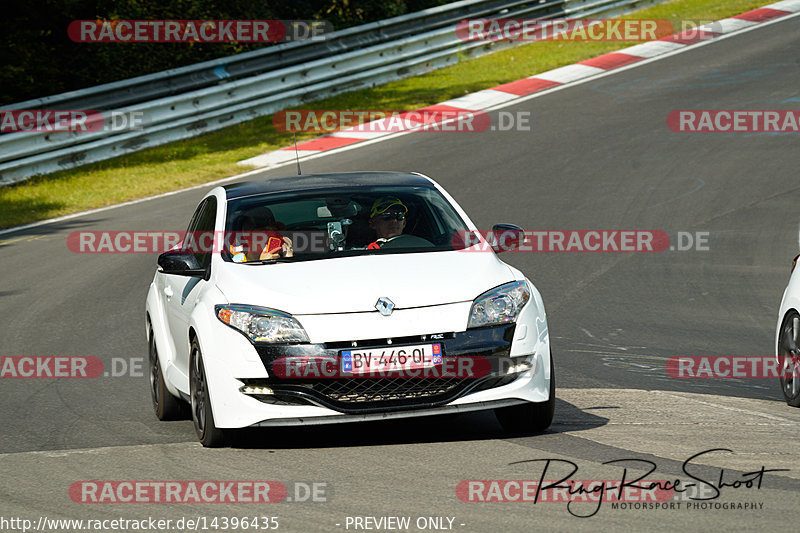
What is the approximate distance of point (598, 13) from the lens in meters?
29.2

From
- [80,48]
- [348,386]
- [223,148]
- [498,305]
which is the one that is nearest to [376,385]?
[348,386]

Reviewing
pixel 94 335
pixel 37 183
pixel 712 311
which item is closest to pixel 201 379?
pixel 94 335

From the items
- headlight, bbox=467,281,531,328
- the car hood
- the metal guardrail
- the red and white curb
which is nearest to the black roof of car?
the car hood

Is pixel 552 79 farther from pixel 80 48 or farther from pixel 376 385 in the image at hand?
pixel 376 385

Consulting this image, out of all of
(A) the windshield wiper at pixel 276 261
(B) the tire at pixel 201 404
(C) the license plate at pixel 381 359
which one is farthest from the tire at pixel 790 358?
(B) the tire at pixel 201 404

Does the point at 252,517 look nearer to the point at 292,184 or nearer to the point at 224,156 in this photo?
the point at 292,184

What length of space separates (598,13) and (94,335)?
68.3 feet

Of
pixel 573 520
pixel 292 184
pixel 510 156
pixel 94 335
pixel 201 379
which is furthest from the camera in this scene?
pixel 510 156

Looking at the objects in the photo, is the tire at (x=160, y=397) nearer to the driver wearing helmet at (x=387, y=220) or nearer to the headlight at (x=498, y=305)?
the driver wearing helmet at (x=387, y=220)

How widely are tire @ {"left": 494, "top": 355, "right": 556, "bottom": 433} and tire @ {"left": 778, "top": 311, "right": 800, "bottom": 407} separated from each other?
1806mm

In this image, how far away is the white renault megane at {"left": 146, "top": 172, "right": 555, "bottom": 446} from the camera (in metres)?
6.37

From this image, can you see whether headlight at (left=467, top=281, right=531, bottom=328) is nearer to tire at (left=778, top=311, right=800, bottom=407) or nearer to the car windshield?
the car windshield

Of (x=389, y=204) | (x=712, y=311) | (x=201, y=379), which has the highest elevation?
(x=389, y=204)

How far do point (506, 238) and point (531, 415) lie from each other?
1372 millimetres
